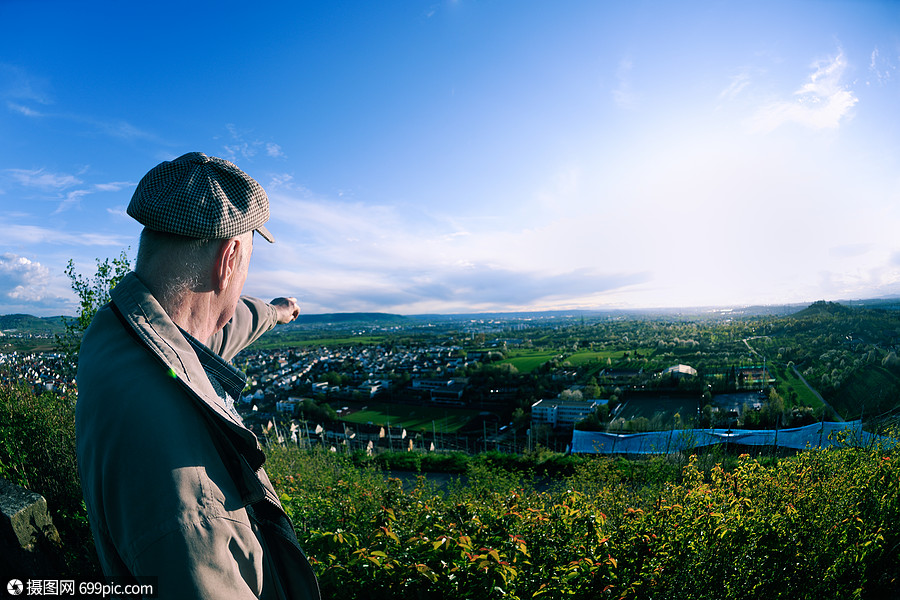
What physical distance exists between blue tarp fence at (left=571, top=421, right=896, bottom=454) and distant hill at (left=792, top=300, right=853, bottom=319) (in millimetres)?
7280

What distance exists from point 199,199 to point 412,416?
93.6 feet

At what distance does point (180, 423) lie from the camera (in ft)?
2.73

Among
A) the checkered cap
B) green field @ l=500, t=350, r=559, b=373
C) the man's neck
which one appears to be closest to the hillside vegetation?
the man's neck

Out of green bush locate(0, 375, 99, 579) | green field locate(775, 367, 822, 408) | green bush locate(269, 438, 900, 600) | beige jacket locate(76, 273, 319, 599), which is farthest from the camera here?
green field locate(775, 367, 822, 408)

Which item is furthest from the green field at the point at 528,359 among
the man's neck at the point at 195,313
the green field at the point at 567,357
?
the man's neck at the point at 195,313

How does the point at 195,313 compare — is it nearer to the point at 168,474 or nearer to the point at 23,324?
the point at 168,474

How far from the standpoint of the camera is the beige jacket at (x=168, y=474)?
0.74 metres

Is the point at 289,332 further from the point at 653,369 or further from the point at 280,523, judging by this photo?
the point at 280,523

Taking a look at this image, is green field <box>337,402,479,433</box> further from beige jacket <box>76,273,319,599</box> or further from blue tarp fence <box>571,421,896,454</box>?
beige jacket <box>76,273,319,599</box>

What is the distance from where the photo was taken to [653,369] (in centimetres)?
2175

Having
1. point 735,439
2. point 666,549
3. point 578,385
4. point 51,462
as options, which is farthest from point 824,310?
point 51,462

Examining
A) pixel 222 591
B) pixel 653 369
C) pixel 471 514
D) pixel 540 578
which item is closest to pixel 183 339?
pixel 222 591

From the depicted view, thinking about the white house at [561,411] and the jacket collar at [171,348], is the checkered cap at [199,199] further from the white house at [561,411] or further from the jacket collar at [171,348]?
the white house at [561,411]

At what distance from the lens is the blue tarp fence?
3.61 m
